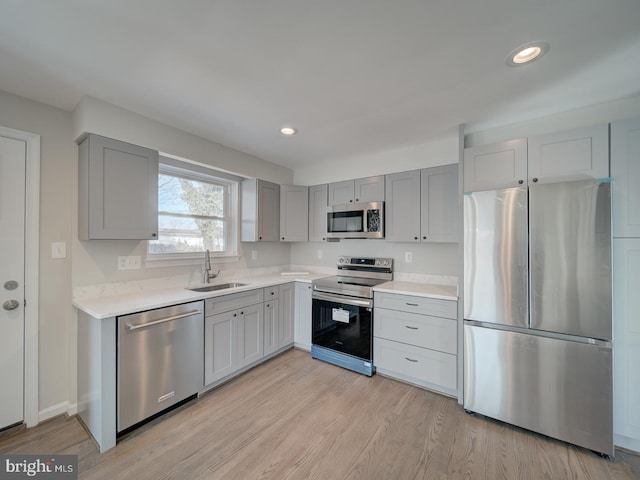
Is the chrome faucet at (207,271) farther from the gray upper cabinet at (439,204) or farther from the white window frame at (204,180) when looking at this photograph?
the gray upper cabinet at (439,204)

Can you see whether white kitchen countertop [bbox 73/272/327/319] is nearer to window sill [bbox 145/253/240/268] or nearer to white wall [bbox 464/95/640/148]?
window sill [bbox 145/253/240/268]

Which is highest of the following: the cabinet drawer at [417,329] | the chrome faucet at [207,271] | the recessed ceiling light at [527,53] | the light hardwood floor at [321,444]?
the recessed ceiling light at [527,53]

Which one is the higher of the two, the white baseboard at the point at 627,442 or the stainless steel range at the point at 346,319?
the stainless steel range at the point at 346,319

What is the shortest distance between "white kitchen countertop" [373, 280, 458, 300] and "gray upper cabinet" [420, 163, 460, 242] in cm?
51

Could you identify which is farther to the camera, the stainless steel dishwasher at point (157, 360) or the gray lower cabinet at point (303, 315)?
the gray lower cabinet at point (303, 315)

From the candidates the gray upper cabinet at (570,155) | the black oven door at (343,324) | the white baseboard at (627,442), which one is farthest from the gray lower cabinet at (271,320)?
the white baseboard at (627,442)

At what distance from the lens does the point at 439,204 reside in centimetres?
266

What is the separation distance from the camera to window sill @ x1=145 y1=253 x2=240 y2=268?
2.46 m

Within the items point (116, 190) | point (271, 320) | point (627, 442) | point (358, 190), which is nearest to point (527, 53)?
point (358, 190)

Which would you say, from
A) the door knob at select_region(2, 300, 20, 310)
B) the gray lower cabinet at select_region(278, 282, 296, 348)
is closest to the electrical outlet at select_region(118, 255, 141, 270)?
Result: the door knob at select_region(2, 300, 20, 310)

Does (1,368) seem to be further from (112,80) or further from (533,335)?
(533,335)

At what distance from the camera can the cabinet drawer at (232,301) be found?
2.29 m

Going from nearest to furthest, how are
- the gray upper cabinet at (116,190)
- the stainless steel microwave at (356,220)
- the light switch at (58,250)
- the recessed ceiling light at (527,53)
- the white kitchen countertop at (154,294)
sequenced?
1. the recessed ceiling light at (527,53)
2. the white kitchen countertop at (154,294)
3. the gray upper cabinet at (116,190)
4. the light switch at (58,250)
5. the stainless steel microwave at (356,220)

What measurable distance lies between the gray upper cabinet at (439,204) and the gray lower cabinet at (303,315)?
1.52 meters
